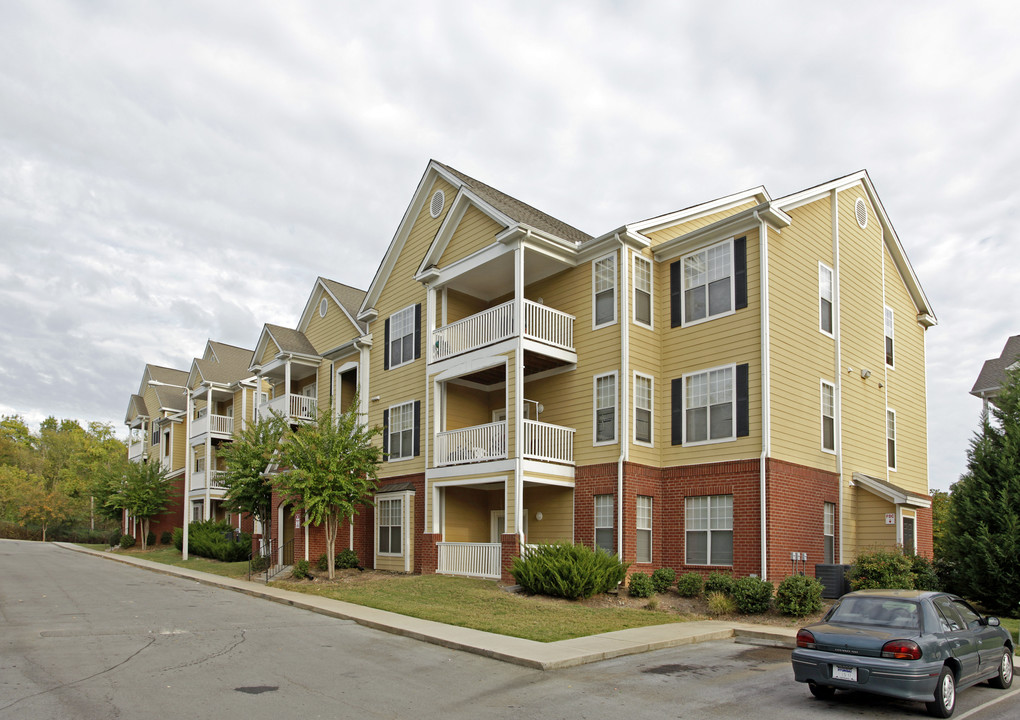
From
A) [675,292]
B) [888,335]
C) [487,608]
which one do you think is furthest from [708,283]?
[487,608]

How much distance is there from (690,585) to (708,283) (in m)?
7.77

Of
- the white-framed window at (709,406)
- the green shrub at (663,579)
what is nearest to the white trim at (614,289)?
the white-framed window at (709,406)

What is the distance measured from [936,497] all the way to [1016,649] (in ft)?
72.0

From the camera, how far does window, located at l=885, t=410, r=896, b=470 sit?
81.9ft

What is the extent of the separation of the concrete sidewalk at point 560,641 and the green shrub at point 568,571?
8.36 ft

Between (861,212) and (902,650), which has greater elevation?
(861,212)

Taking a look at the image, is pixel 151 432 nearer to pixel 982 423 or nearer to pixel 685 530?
pixel 685 530

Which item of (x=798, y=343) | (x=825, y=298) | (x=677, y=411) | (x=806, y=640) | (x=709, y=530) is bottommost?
(x=806, y=640)

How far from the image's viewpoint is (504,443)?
2245cm

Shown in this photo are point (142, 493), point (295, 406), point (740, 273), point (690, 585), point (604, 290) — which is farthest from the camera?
point (142, 493)

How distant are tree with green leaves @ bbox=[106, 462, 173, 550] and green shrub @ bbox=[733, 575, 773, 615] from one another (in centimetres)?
3800

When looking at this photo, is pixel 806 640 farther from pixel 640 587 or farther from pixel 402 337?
pixel 402 337

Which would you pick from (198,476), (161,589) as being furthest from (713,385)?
(198,476)

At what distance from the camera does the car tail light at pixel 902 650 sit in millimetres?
9453
